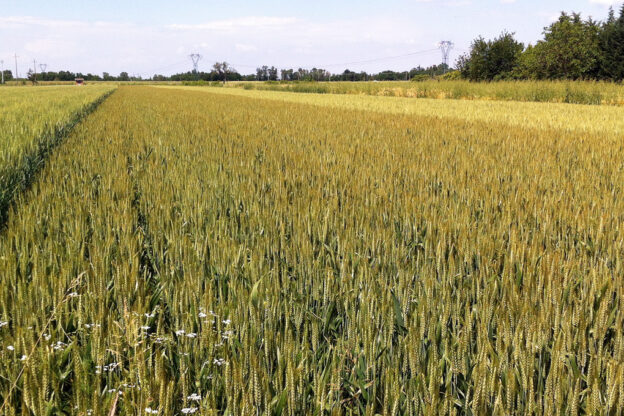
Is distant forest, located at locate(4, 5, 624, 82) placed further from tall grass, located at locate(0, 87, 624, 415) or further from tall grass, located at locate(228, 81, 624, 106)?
tall grass, located at locate(0, 87, 624, 415)

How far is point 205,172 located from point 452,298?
2785 millimetres

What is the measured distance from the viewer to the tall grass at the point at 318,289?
4.00 ft

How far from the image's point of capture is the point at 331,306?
171 cm

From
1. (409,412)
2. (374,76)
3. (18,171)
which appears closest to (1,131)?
(18,171)

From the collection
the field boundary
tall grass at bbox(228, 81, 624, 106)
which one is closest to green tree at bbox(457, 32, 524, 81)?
tall grass at bbox(228, 81, 624, 106)

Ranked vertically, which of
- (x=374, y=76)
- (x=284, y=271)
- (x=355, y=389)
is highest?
(x=374, y=76)

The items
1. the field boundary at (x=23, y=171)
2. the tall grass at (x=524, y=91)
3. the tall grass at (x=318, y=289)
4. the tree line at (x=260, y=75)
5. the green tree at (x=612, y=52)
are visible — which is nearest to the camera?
the tall grass at (x=318, y=289)

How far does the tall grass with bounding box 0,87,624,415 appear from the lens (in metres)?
1.22

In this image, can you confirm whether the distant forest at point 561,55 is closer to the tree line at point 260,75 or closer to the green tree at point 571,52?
the green tree at point 571,52

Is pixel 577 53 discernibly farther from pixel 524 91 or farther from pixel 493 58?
pixel 524 91

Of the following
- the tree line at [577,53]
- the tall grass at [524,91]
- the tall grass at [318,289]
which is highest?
the tree line at [577,53]

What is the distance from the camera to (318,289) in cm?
186

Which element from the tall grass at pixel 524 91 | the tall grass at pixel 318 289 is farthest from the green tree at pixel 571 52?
the tall grass at pixel 318 289

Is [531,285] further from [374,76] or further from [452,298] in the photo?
[374,76]
